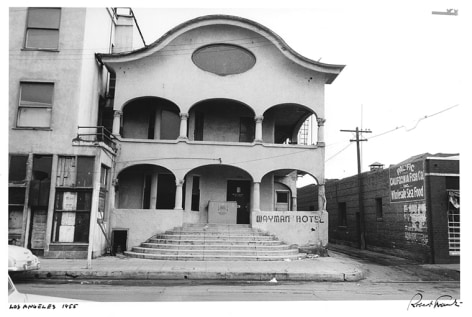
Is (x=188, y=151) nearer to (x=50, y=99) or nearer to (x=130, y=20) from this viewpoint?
(x=50, y=99)

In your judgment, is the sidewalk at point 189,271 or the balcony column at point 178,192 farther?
the balcony column at point 178,192

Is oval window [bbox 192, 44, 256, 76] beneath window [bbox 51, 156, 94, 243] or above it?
above

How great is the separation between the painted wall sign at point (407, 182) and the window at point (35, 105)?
15902mm

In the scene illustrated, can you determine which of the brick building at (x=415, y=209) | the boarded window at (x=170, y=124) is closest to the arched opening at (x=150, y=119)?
the boarded window at (x=170, y=124)

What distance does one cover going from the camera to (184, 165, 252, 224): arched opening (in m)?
19.4

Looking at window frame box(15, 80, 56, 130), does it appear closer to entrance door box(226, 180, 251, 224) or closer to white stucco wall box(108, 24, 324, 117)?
white stucco wall box(108, 24, 324, 117)

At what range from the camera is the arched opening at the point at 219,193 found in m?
19.4

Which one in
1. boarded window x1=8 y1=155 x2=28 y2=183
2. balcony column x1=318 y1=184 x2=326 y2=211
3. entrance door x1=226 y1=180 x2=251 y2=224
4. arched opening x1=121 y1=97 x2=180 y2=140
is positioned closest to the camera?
boarded window x1=8 y1=155 x2=28 y2=183

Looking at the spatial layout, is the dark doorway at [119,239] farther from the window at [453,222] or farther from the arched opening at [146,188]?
the window at [453,222]

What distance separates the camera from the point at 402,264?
56.1ft

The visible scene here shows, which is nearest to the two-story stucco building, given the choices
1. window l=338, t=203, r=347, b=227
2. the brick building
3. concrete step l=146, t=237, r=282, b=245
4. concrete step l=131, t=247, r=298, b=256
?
concrete step l=146, t=237, r=282, b=245

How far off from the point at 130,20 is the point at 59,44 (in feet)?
19.4

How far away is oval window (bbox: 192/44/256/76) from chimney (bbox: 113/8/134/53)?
4.28 meters

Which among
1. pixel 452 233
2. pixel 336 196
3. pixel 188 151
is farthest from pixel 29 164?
pixel 336 196
